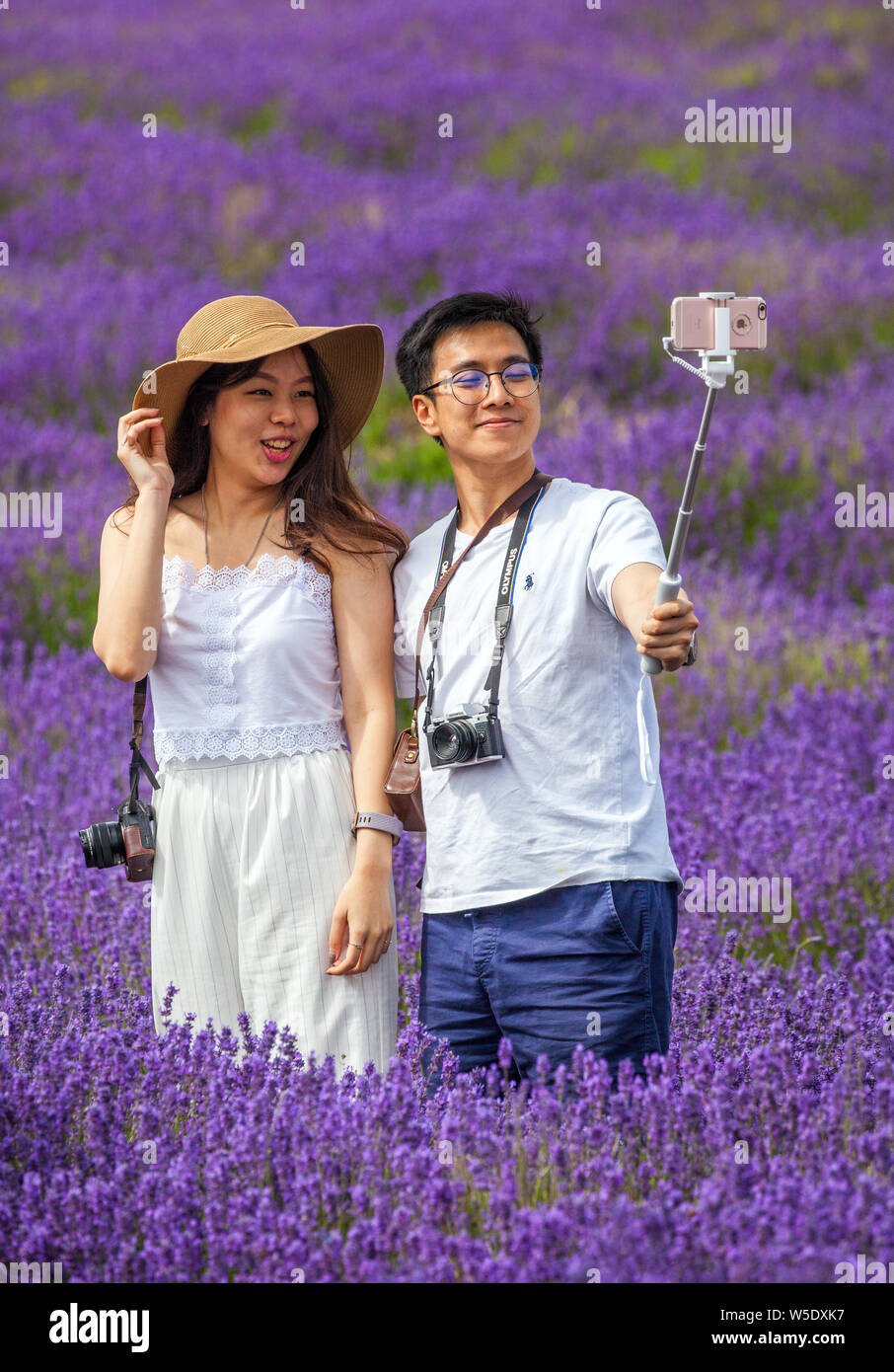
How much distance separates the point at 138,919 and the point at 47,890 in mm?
226

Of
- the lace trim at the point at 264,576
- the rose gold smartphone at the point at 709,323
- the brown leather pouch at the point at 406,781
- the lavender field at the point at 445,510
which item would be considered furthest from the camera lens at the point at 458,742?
the rose gold smartphone at the point at 709,323

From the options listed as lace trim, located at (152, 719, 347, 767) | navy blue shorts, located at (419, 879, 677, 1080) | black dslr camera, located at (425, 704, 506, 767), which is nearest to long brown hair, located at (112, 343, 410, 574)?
lace trim, located at (152, 719, 347, 767)

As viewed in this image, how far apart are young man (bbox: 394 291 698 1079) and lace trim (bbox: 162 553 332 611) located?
0.21 meters

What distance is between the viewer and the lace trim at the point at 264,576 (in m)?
2.57

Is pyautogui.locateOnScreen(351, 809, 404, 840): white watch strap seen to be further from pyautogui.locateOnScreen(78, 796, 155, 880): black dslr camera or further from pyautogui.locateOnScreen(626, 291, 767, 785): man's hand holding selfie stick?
pyautogui.locateOnScreen(626, 291, 767, 785): man's hand holding selfie stick

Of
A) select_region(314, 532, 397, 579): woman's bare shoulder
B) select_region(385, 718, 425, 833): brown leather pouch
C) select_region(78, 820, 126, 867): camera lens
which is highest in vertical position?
select_region(314, 532, 397, 579): woman's bare shoulder

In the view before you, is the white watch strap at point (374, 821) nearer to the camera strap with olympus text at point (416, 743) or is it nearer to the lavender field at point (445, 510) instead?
the camera strap with olympus text at point (416, 743)

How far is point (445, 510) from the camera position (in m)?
5.88

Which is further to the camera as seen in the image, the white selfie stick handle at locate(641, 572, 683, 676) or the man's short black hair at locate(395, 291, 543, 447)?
the man's short black hair at locate(395, 291, 543, 447)

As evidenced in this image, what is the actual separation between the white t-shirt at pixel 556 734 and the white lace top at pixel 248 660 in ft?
0.74

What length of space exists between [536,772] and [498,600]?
0.91 feet

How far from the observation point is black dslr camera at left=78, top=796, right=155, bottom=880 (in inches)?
101

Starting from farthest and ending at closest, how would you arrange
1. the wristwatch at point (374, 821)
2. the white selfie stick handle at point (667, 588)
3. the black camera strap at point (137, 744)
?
1. the black camera strap at point (137, 744)
2. the wristwatch at point (374, 821)
3. the white selfie stick handle at point (667, 588)
